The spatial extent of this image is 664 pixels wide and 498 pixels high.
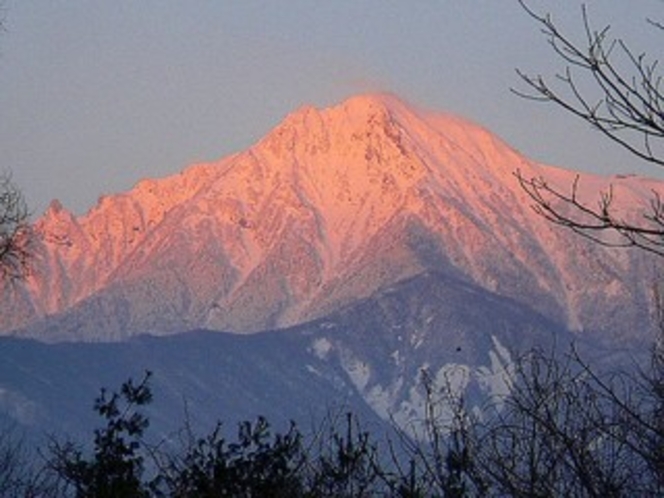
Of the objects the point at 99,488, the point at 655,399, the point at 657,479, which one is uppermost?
the point at 655,399

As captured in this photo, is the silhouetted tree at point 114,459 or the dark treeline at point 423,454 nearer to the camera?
the dark treeline at point 423,454

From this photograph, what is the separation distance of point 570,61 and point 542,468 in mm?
4631

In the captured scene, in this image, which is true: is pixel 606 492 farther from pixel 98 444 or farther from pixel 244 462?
pixel 98 444

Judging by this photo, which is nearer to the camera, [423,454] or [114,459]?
[423,454]

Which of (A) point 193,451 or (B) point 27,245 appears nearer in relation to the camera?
(A) point 193,451

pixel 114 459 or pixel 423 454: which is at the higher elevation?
pixel 423 454

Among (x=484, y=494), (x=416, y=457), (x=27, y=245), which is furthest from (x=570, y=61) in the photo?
(x=27, y=245)

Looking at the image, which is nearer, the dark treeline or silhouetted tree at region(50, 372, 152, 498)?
the dark treeline

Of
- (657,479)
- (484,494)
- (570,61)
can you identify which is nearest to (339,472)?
(484,494)

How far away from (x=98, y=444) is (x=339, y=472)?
222cm

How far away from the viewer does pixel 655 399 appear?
11.3 m

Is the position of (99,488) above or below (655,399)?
below

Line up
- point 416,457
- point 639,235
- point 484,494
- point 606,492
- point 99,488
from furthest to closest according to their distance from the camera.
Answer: point 99,488 → point 416,457 → point 484,494 → point 606,492 → point 639,235

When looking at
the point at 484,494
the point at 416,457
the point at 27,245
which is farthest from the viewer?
the point at 27,245
